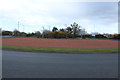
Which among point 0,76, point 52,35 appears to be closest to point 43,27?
point 52,35

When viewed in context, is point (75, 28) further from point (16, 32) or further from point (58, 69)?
point (58, 69)

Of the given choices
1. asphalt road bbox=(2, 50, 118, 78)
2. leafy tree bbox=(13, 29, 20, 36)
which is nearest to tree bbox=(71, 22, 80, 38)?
leafy tree bbox=(13, 29, 20, 36)

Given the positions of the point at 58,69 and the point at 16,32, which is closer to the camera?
the point at 58,69

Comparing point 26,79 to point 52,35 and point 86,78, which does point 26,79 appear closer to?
point 86,78

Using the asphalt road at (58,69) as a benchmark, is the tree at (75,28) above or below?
above

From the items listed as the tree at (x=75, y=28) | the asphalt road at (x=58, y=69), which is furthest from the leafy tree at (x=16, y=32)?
the asphalt road at (x=58, y=69)

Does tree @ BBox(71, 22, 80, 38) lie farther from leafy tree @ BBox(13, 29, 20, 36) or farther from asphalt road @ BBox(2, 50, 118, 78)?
asphalt road @ BBox(2, 50, 118, 78)

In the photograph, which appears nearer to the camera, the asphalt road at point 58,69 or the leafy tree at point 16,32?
the asphalt road at point 58,69

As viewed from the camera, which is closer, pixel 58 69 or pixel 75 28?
pixel 58 69

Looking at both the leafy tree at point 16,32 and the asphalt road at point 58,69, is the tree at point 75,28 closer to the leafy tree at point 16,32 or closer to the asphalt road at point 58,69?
the leafy tree at point 16,32

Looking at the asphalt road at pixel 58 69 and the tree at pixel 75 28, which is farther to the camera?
the tree at pixel 75 28

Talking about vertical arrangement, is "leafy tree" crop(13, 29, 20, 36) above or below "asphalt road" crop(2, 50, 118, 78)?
above

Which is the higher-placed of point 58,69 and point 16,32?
point 16,32

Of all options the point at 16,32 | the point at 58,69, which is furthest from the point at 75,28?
the point at 58,69
